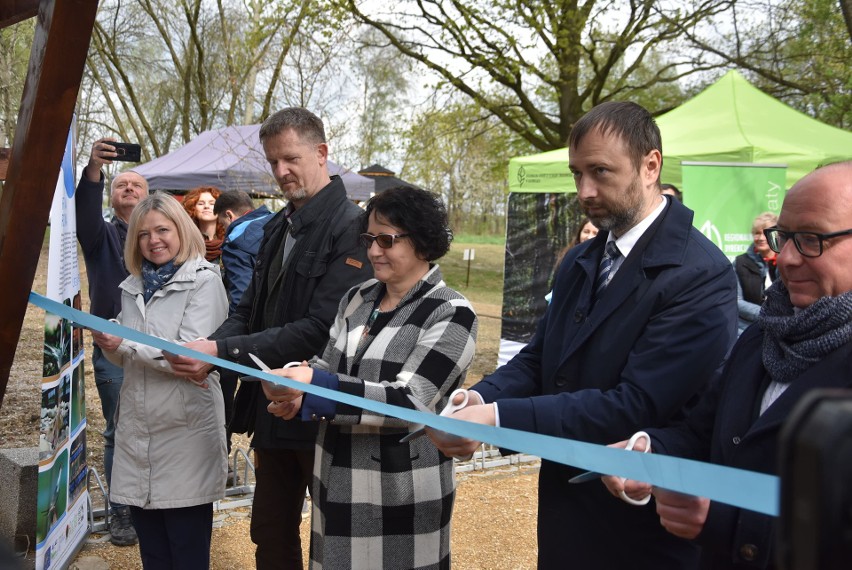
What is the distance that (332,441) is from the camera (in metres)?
2.72

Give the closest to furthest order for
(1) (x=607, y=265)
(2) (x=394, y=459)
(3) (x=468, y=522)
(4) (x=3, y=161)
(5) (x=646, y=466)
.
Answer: (5) (x=646, y=466) → (1) (x=607, y=265) → (2) (x=394, y=459) → (4) (x=3, y=161) → (3) (x=468, y=522)

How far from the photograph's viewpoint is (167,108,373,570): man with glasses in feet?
10.5

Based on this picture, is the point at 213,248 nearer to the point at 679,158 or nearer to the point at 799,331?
the point at 679,158

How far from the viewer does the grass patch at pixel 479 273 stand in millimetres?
22641

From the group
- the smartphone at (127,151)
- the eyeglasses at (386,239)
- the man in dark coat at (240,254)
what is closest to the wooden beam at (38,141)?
the eyeglasses at (386,239)

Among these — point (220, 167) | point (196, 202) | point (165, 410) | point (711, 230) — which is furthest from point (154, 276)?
point (220, 167)

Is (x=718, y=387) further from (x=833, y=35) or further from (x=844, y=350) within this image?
(x=833, y=35)

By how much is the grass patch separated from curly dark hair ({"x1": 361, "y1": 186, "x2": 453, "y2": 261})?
1440 centimetres

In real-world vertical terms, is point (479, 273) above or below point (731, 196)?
below

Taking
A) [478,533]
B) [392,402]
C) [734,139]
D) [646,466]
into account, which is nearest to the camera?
[646,466]

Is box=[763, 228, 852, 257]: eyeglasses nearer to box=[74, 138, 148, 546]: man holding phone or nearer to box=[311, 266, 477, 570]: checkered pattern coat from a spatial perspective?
box=[311, 266, 477, 570]: checkered pattern coat

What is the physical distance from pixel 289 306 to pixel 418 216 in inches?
34.6

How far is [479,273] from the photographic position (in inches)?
1112

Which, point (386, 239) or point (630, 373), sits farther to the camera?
point (386, 239)
